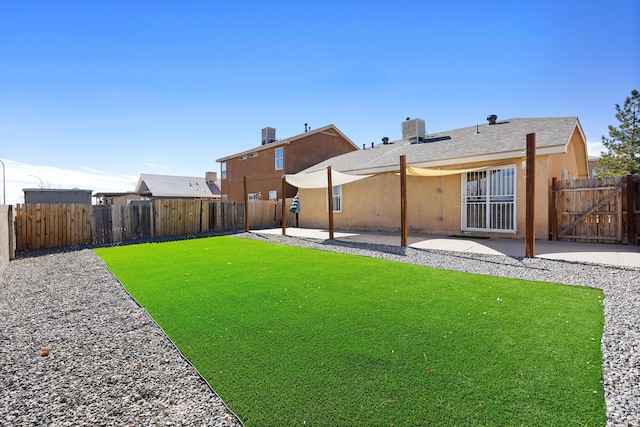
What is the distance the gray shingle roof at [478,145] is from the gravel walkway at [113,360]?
16.0 ft

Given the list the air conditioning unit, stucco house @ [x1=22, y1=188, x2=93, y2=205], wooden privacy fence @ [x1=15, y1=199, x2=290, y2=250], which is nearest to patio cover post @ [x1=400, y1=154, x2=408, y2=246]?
the air conditioning unit

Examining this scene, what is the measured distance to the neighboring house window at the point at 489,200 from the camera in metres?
9.60

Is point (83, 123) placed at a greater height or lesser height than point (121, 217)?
greater

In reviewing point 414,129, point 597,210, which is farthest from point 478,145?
point 414,129

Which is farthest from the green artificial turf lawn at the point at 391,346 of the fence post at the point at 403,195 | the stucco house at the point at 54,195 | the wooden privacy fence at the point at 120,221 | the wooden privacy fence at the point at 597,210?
the stucco house at the point at 54,195

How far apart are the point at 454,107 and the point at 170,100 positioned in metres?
11.8

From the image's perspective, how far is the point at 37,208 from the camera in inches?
391

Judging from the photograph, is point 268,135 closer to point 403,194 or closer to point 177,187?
point 177,187

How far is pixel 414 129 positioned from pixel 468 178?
5.38 meters

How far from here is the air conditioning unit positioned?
49.0 feet

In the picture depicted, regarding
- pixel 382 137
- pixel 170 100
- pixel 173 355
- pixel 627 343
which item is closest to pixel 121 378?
pixel 173 355

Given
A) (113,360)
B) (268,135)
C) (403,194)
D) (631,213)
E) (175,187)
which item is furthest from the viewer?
(175,187)

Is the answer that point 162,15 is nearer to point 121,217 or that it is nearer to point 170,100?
point 170,100

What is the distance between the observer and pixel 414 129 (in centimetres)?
1498
